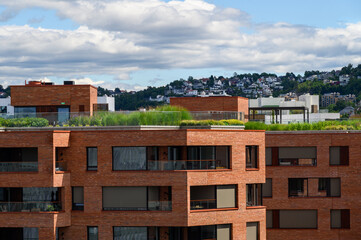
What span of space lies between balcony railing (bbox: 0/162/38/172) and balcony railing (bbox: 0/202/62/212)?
7.08 ft

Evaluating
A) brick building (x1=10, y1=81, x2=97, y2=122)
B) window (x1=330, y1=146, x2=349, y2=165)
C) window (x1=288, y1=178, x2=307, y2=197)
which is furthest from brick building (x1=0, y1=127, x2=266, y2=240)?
window (x1=330, y1=146, x2=349, y2=165)

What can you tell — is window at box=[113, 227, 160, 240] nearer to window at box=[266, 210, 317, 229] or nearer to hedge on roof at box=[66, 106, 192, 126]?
hedge on roof at box=[66, 106, 192, 126]

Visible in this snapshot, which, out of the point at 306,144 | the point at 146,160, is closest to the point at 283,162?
the point at 306,144

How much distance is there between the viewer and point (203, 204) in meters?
43.3

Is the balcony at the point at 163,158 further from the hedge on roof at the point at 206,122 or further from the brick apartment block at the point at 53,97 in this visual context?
the brick apartment block at the point at 53,97

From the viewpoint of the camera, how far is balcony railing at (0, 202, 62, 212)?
1666 inches

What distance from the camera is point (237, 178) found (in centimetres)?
4453

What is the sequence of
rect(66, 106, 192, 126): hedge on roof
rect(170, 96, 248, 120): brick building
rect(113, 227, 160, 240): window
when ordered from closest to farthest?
rect(113, 227, 160, 240): window
rect(66, 106, 192, 126): hedge on roof
rect(170, 96, 248, 120): brick building

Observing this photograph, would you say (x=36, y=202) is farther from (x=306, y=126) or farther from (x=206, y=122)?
(x=306, y=126)

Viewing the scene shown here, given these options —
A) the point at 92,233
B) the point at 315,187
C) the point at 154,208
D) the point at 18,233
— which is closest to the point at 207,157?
the point at 154,208

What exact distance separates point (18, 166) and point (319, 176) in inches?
950

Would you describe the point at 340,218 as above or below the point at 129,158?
below

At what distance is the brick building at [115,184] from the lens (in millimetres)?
42219

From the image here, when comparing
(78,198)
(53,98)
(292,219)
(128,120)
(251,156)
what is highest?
(53,98)
